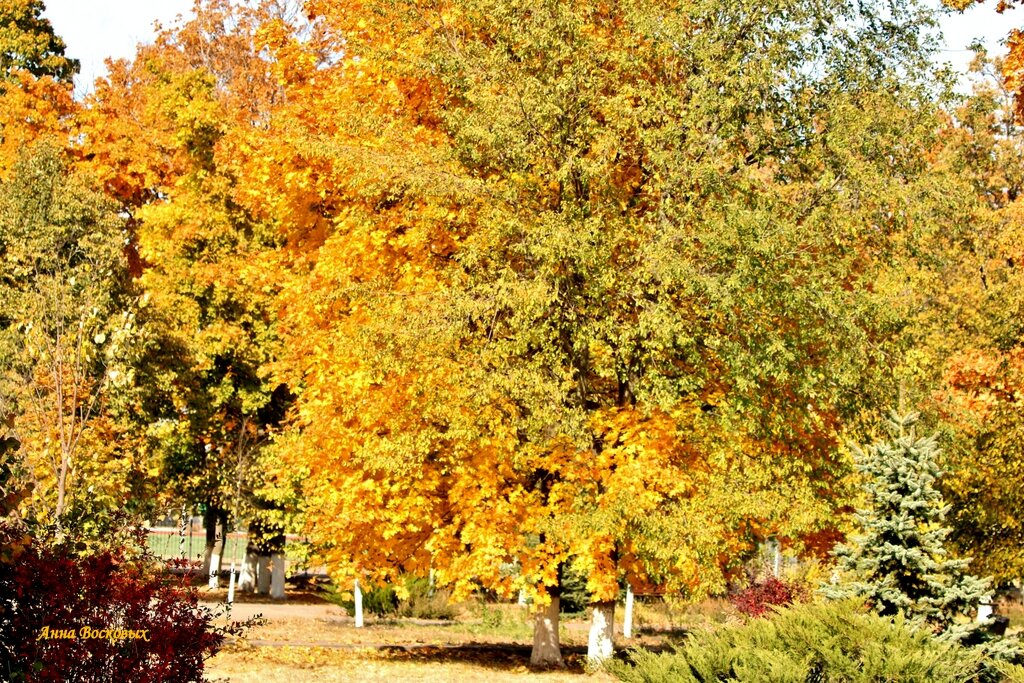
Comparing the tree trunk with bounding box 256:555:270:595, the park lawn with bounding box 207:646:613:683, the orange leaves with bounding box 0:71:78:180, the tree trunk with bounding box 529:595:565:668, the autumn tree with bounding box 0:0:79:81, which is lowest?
the park lawn with bounding box 207:646:613:683

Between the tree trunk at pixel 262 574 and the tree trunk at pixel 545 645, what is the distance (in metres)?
18.5

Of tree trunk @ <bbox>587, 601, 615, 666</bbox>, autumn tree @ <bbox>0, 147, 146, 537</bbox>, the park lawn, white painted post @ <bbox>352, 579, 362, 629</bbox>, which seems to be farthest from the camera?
white painted post @ <bbox>352, 579, 362, 629</bbox>

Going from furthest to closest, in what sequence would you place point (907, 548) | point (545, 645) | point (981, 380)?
point (981, 380) < point (545, 645) < point (907, 548)

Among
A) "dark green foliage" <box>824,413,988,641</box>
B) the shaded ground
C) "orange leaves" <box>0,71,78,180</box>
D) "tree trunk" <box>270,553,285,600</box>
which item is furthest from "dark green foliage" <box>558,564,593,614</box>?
"orange leaves" <box>0,71,78,180</box>

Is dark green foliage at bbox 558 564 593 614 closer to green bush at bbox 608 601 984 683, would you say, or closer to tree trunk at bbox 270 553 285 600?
tree trunk at bbox 270 553 285 600

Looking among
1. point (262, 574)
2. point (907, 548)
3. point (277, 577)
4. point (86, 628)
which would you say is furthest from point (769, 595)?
point (86, 628)

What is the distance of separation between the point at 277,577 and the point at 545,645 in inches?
689

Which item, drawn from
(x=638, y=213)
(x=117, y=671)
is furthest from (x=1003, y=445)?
(x=117, y=671)

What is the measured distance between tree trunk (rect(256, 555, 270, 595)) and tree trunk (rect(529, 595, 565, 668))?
60.8 ft

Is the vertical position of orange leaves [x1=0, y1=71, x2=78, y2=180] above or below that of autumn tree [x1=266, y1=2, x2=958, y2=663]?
above

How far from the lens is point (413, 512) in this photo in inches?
694

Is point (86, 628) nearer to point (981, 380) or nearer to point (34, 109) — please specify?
point (981, 380)

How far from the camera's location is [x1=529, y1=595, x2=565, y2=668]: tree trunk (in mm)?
19156

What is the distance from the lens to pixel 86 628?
9.28 m
